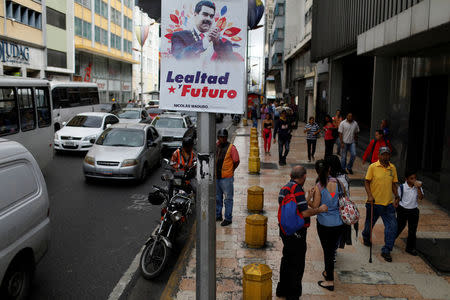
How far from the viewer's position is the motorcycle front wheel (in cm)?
591

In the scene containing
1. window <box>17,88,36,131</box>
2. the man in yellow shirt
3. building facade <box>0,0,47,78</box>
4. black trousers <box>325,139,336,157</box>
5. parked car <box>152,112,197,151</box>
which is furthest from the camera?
building facade <box>0,0,47,78</box>

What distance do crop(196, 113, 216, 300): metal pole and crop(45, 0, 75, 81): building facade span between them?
36441mm

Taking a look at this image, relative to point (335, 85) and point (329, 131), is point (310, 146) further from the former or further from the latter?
point (335, 85)

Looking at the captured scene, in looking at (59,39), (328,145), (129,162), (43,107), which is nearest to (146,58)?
(59,39)

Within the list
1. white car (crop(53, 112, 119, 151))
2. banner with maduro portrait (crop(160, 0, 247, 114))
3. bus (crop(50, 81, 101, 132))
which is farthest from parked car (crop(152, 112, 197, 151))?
banner with maduro portrait (crop(160, 0, 247, 114))

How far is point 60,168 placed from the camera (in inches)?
550

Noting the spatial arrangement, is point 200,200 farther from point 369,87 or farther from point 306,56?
point 306,56

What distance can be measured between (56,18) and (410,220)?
39.1m

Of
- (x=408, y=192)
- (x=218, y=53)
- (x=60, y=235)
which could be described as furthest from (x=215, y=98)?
(x=60, y=235)

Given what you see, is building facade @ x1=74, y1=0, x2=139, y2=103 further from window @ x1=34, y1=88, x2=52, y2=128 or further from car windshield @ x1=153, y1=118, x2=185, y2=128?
window @ x1=34, y1=88, x2=52, y2=128

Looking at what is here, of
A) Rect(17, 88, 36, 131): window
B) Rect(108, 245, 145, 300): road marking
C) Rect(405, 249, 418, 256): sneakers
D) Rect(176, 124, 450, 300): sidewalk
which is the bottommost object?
Rect(108, 245, 145, 300): road marking

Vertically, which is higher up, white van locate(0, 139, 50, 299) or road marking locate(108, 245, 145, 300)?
white van locate(0, 139, 50, 299)

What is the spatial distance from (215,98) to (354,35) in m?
15.1

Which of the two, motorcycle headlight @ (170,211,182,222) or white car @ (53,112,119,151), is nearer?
motorcycle headlight @ (170,211,182,222)
